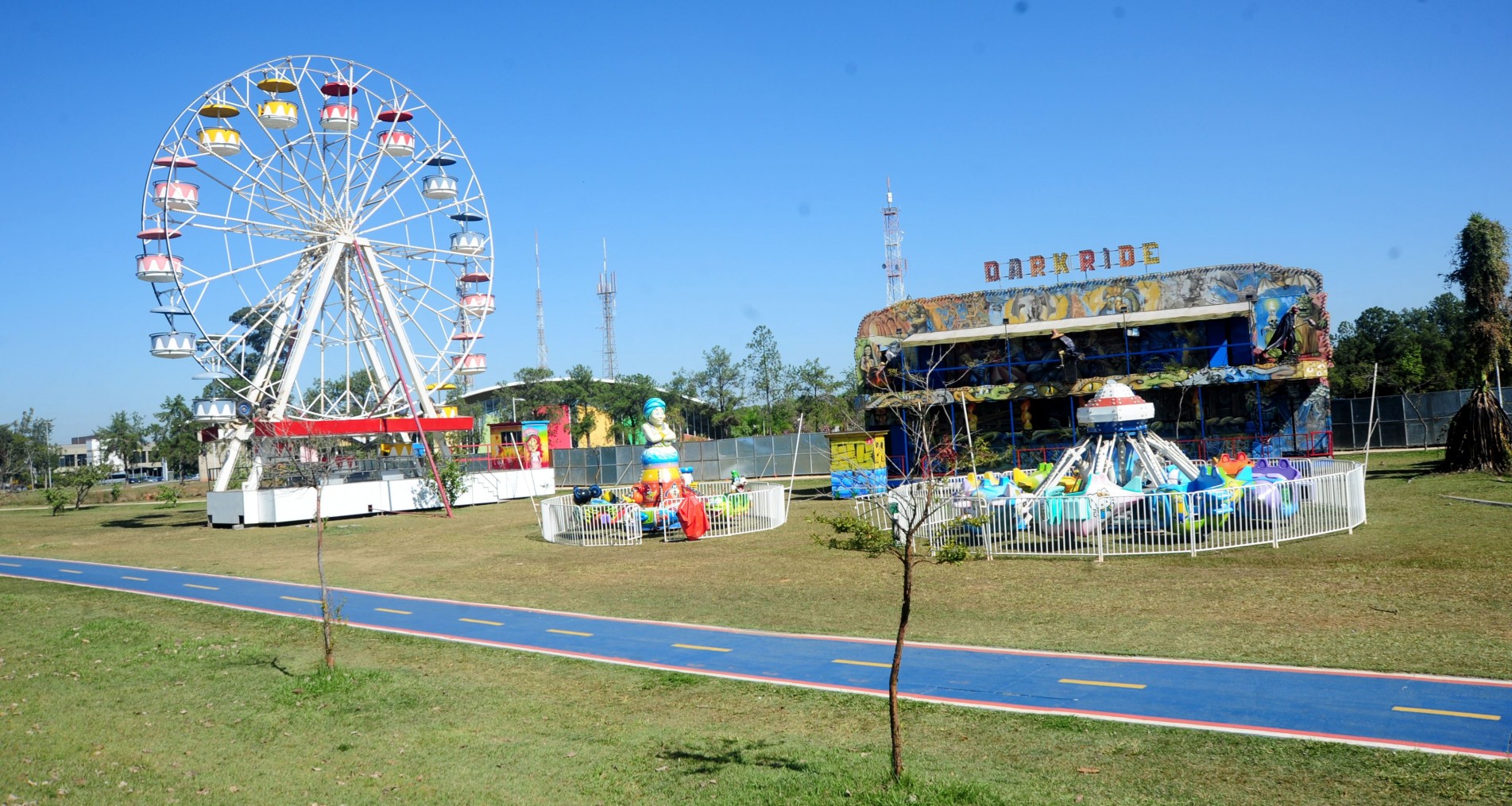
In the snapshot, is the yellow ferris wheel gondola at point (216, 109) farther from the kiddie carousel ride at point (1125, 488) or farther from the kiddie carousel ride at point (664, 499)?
the kiddie carousel ride at point (1125, 488)

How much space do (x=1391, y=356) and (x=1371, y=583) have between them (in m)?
53.1

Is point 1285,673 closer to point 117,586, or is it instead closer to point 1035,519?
point 1035,519

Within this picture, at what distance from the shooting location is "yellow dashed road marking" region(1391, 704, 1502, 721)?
940 centimetres

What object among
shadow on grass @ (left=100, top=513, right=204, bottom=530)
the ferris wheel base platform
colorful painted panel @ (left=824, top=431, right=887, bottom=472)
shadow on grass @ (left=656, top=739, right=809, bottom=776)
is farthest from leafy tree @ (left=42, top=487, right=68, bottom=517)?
shadow on grass @ (left=656, top=739, right=809, bottom=776)

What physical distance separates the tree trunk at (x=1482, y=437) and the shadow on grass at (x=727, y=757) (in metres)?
27.3

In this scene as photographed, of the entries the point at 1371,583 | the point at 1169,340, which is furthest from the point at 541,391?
the point at 1371,583

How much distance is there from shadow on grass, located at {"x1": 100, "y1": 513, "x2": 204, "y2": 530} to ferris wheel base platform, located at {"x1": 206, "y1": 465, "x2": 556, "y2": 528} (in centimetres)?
216

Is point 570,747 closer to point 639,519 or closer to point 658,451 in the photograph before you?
point 639,519

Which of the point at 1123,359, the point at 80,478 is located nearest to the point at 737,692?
the point at 1123,359

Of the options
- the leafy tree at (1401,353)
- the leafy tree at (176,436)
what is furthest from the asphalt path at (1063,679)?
the leafy tree at (176,436)

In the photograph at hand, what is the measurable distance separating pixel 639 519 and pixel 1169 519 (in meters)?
13.1

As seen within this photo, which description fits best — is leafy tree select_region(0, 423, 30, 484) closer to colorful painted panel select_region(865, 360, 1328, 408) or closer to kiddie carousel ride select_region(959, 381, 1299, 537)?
colorful painted panel select_region(865, 360, 1328, 408)

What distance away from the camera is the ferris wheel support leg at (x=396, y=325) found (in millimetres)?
45594

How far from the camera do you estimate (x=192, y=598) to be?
71.7 ft
